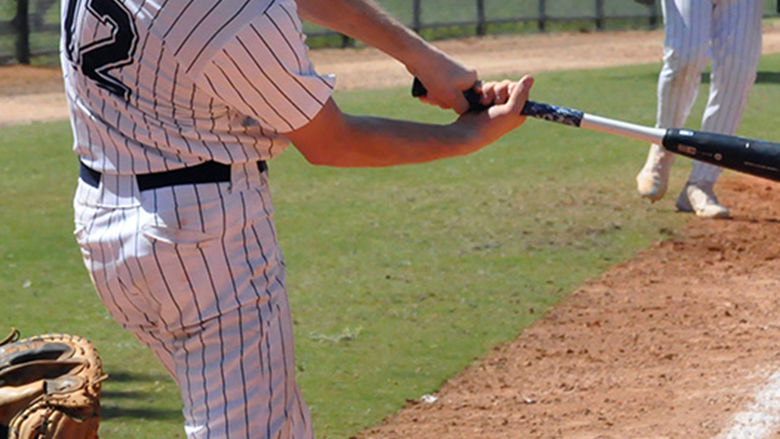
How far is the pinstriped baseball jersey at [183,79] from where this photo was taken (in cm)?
244

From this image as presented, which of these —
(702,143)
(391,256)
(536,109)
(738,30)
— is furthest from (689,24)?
(536,109)

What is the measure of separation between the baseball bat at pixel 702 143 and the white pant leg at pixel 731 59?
12.5 ft

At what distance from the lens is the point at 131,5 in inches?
96.6

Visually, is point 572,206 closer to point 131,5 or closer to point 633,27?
point 131,5

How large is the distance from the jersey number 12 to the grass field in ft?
A: 6.50

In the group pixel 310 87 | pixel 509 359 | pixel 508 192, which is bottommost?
pixel 508 192

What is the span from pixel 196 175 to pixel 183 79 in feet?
0.68

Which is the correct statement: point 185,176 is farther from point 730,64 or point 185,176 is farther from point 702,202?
point 702,202

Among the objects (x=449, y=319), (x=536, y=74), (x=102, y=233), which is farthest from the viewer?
(x=536, y=74)

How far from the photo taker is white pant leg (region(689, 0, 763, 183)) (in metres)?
7.00

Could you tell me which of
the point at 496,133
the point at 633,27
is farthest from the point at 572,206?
the point at 633,27

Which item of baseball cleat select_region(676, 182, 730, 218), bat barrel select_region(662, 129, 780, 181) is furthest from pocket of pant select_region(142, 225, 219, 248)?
baseball cleat select_region(676, 182, 730, 218)

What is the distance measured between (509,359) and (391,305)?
0.90m

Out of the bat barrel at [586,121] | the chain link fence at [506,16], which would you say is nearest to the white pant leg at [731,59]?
the bat barrel at [586,121]
